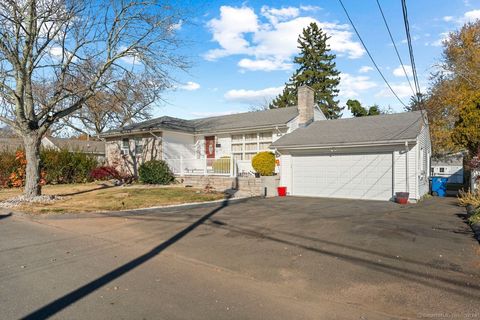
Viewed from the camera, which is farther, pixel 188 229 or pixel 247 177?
pixel 247 177

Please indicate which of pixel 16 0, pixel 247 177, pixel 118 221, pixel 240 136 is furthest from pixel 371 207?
pixel 16 0

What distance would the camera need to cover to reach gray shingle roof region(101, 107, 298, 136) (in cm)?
2047

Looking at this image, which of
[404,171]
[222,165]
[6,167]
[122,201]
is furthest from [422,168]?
[6,167]

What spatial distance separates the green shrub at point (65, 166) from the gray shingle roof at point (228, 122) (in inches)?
109

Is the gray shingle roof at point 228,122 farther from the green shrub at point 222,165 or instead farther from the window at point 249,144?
the green shrub at point 222,165

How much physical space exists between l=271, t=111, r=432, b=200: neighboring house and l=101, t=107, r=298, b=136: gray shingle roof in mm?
1737

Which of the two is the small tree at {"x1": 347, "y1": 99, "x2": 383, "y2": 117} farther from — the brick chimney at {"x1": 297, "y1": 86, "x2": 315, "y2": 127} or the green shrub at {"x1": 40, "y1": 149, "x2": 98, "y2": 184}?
the green shrub at {"x1": 40, "y1": 149, "x2": 98, "y2": 184}

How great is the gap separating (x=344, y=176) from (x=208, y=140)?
997 cm

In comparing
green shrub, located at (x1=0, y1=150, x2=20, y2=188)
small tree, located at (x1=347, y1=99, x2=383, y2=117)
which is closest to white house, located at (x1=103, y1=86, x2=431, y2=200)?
green shrub, located at (x1=0, y1=150, x2=20, y2=188)

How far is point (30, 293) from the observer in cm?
457

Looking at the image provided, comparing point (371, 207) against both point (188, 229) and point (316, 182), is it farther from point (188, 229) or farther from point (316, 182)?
point (188, 229)

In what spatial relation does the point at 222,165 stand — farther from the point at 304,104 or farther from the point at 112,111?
the point at 112,111

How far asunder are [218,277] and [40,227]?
21.1 ft

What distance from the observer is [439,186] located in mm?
19234
